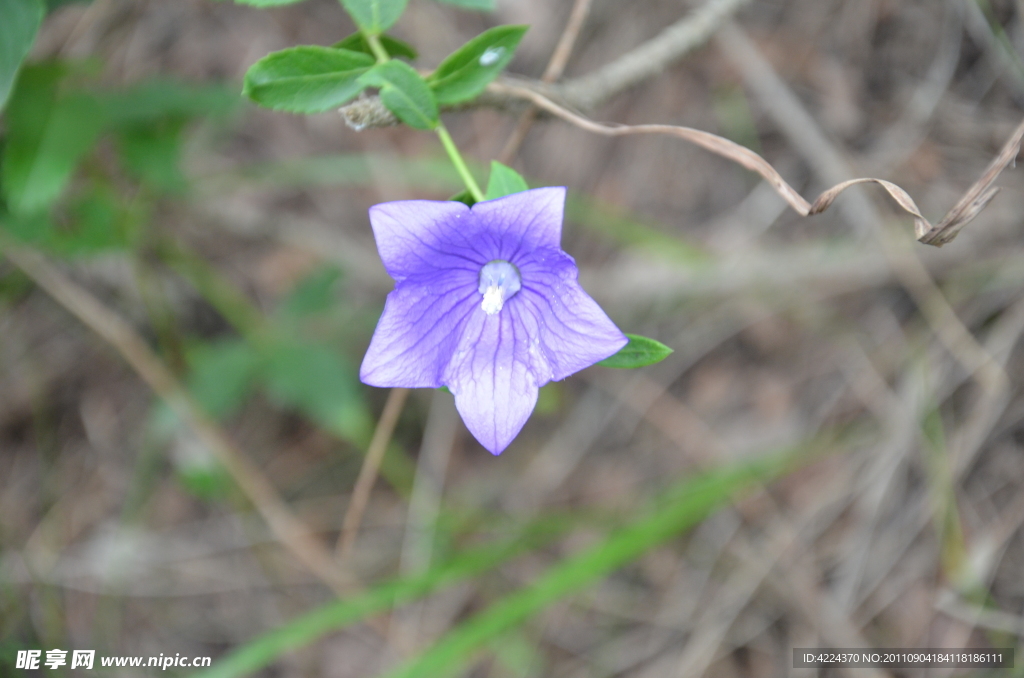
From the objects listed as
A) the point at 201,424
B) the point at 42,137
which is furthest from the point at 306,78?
the point at 201,424

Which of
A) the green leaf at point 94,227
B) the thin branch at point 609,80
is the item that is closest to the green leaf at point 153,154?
the green leaf at point 94,227

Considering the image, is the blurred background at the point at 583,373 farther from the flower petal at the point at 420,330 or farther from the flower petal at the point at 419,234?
the flower petal at the point at 419,234

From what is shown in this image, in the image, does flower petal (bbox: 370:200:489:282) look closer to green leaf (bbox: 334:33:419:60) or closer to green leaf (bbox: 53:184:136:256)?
green leaf (bbox: 334:33:419:60)

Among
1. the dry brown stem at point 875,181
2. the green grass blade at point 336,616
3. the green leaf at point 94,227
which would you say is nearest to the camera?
the dry brown stem at point 875,181

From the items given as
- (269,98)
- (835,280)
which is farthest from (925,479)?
(269,98)

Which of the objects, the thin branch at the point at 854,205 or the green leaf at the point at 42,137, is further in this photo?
the thin branch at the point at 854,205

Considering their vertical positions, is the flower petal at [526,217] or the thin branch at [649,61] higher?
the thin branch at [649,61]
